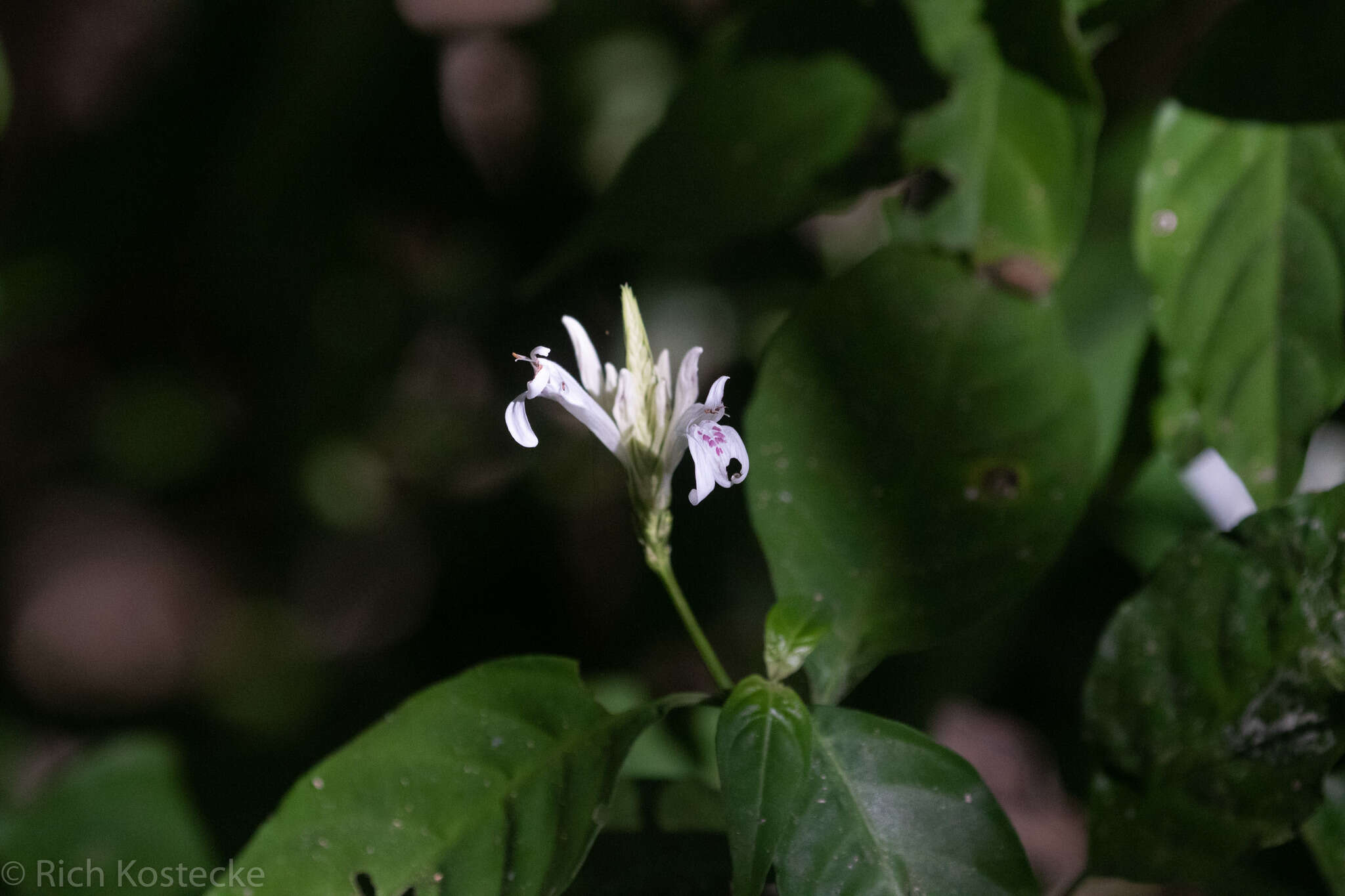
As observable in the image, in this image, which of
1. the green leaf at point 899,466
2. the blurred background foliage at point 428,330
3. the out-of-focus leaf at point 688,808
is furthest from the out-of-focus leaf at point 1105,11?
the out-of-focus leaf at point 688,808

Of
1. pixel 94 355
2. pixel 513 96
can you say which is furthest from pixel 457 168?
pixel 94 355

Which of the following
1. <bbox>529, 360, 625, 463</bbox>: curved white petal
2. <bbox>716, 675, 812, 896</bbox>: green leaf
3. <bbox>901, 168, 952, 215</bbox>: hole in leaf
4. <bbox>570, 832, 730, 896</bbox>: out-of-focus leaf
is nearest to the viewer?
<bbox>716, 675, 812, 896</bbox>: green leaf

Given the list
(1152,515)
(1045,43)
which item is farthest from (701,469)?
(1152,515)

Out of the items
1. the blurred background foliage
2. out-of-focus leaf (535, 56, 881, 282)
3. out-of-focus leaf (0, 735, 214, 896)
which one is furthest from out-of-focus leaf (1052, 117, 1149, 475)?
out-of-focus leaf (0, 735, 214, 896)

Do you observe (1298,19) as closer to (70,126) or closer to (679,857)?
(679,857)

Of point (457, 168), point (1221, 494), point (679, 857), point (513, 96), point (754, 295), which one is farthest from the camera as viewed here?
point (513, 96)

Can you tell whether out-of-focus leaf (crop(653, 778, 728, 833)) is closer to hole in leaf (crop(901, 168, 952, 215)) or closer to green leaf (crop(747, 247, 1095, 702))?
green leaf (crop(747, 247, 1095, 702))
